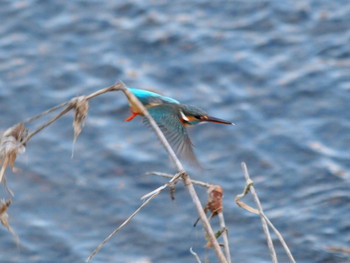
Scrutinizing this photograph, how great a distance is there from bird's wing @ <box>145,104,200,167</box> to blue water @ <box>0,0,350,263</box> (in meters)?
1.46

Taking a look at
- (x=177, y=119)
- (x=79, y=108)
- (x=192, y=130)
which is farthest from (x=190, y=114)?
(x=192, y=130)

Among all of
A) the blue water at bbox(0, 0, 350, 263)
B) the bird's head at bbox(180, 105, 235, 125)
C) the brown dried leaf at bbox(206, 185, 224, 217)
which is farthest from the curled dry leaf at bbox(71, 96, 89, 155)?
the blue water at bbox(0, 0, 350, 263)

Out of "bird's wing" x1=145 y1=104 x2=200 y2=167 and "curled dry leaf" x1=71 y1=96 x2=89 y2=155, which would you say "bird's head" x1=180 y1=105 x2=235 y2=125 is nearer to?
"bird's wing" x1=145 y1=104 x2=200 y2=167

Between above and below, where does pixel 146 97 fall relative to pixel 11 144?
above

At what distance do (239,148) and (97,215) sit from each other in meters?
1.15

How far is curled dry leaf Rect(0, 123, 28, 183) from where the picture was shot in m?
2.13

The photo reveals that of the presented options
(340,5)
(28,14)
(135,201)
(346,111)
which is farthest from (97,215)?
(340,5)

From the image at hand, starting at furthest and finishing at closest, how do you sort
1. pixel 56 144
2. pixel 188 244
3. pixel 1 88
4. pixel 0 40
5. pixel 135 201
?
pixel 0 40 → pixel 1 88 → pixel 56 144 → pixel 135 201 → pixel 188 244

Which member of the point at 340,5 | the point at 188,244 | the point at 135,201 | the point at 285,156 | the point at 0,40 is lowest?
the point at 188,244

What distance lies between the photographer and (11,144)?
2.15 meters

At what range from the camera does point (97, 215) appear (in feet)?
17.2

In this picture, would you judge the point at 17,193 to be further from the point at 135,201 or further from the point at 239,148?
the point at 239,148

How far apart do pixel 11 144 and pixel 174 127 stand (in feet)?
4.36

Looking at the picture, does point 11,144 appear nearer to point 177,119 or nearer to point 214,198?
point 214,198
